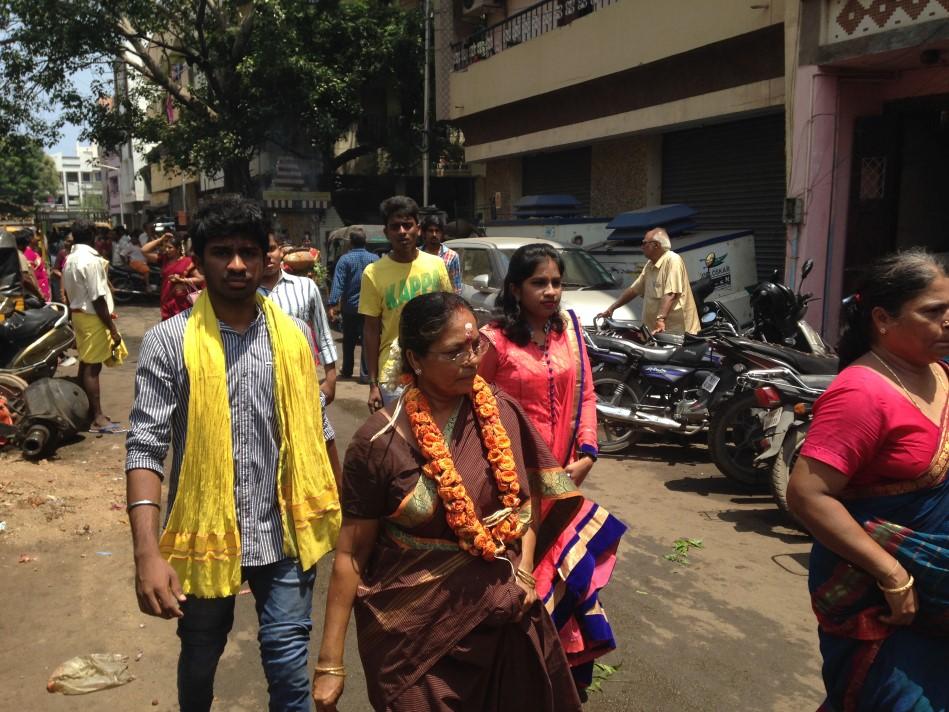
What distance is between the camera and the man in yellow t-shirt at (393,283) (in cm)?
507

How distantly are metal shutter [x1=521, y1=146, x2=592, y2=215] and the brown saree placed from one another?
15.2m

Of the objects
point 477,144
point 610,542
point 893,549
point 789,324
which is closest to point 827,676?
point 893,549

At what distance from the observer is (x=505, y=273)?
9.27 m

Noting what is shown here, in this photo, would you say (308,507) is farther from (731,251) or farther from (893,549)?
(731,251)

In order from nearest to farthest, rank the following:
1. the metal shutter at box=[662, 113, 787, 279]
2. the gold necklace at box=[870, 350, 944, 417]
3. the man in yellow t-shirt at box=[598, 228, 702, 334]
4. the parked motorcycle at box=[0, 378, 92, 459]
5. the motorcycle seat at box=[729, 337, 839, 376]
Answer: the gold necklace at box=[870, 350, 944, 417] → the motorcycle seat at box=[729, 337, 839, 376] → the parked motorcycle at box=[0, 378, 92, 459] → the man in yellow t-shirt at box=[598, 228, 702, 334] → the metal shutter at box=[662, 113, 787, 279]

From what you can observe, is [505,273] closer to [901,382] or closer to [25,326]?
[25,326]

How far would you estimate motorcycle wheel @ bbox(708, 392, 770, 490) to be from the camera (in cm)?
611

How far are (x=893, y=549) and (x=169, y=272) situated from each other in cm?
675

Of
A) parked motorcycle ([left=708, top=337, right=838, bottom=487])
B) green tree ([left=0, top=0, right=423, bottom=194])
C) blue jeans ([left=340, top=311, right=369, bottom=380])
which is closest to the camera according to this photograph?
parked motorcycle ([left=708, top=337, right=838, bottom=487])

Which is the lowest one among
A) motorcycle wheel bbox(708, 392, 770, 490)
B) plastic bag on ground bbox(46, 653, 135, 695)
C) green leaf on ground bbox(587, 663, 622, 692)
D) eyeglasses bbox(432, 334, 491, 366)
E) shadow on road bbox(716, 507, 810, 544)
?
shadow on road bbox(716, 507, 810, 544)

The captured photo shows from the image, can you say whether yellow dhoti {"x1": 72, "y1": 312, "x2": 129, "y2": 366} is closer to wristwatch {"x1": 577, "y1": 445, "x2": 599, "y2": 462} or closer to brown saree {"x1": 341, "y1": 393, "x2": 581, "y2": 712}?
wristwatch {"x1": 577, "y1": 445, "x2": 599, "y2": 462}

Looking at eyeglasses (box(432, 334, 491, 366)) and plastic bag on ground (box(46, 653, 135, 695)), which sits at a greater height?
eyeglasses (box(432, 334, 491, 366))

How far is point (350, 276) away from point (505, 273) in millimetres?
1642

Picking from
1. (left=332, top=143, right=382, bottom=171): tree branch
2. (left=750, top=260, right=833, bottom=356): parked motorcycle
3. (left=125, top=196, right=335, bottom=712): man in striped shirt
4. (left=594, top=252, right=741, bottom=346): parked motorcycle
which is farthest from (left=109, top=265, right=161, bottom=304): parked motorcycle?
(left=125, top=196, right=335, bottom=712): man in striped shirt
